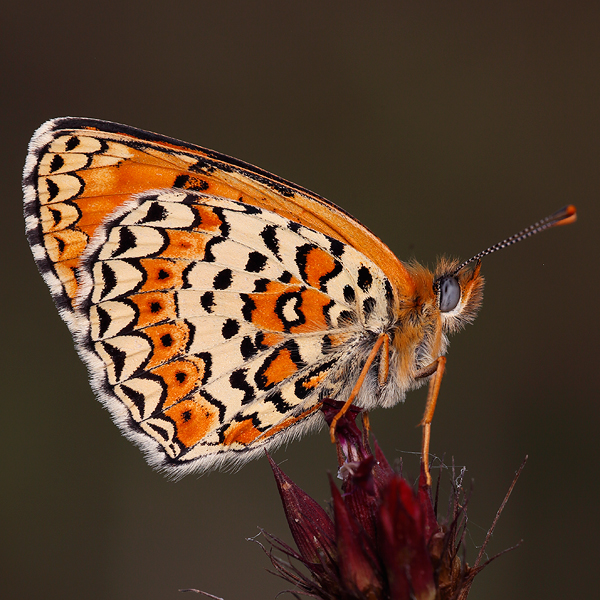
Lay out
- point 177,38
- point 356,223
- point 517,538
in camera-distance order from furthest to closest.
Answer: point 177,38 < point 517,538 < point 356,223

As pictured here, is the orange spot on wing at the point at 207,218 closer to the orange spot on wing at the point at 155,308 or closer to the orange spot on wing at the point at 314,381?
the orange spot on wing at the point at 155,308

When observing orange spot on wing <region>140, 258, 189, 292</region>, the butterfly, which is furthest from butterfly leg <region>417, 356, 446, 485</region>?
orange spot on wing <region>140, 258, 189, 292</region>

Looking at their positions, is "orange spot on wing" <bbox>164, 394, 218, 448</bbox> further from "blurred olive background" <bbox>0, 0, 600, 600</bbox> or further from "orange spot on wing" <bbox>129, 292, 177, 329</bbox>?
"blurred olive background" <bbox>0, 0, 600, 600</bbox>

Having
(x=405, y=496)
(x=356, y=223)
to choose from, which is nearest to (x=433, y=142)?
(x=356, y=223)

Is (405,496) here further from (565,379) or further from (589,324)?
(589,324)

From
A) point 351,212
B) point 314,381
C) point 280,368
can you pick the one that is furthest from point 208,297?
point 351,212

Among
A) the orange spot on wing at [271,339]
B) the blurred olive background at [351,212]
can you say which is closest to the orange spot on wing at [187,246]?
the orange spot on wing at [271,339]
